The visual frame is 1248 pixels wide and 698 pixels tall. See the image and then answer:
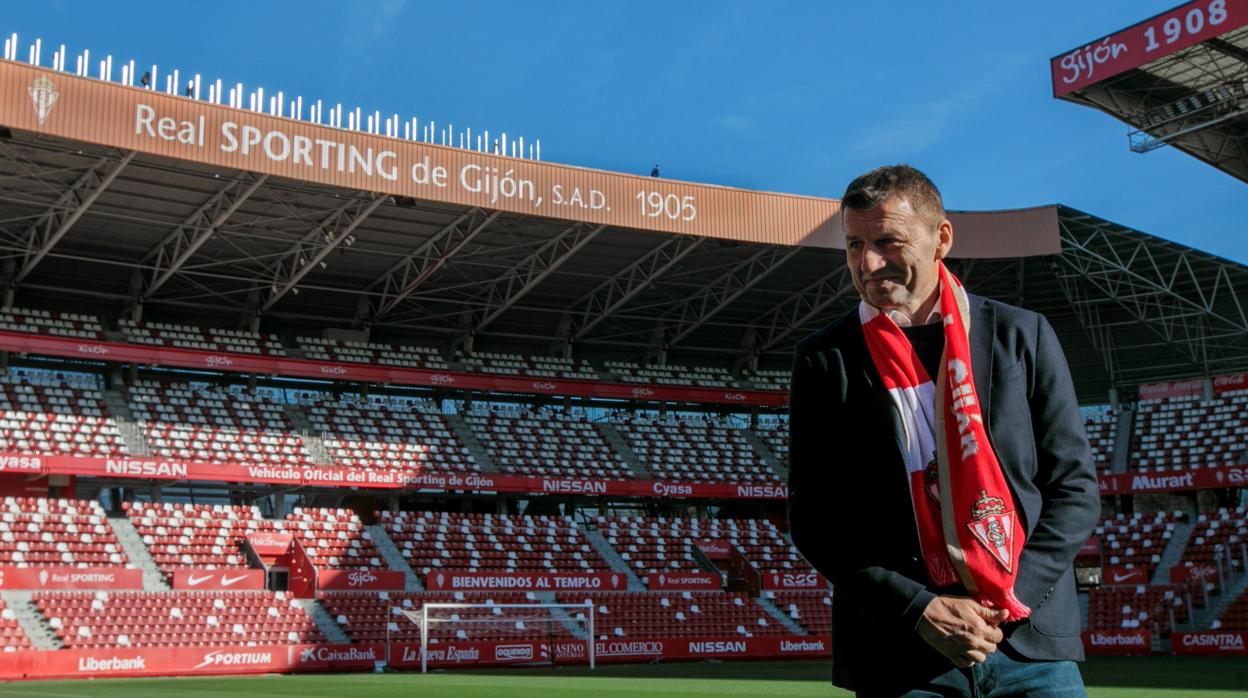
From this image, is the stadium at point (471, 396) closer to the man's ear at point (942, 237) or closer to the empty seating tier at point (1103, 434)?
the empty seating tier at point (1103, 434)

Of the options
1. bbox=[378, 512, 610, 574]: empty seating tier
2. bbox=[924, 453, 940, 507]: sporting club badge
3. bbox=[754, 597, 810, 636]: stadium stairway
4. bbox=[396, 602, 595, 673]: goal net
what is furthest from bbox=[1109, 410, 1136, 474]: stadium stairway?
bbox=[924, 453, 940, 507]: sporting club badge

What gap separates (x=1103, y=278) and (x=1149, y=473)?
23.8 feet

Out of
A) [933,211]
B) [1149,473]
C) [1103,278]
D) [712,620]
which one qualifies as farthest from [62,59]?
[1149,473]

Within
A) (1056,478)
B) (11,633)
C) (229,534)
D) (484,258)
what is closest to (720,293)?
(484,258)

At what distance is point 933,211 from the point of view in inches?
130

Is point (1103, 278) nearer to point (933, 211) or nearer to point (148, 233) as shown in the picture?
point (148, 233)

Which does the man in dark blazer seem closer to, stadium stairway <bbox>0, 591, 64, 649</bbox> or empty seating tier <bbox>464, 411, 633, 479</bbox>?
stadium stairway <bbox>0, 591, 64, 649</bbox>

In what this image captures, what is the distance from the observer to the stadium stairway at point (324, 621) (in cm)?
3253

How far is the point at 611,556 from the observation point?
1639 inches

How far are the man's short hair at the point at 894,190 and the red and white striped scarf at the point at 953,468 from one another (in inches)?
9.1

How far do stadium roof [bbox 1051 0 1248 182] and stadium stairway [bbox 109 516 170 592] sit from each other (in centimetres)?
2864

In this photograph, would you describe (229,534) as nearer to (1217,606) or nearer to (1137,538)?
(1217,606)

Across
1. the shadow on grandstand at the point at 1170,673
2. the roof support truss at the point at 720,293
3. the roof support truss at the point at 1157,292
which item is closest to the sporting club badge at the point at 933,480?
the shadow on grandstand at the point at 1170,673

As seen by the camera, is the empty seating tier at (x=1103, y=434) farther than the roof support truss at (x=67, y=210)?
Yes
